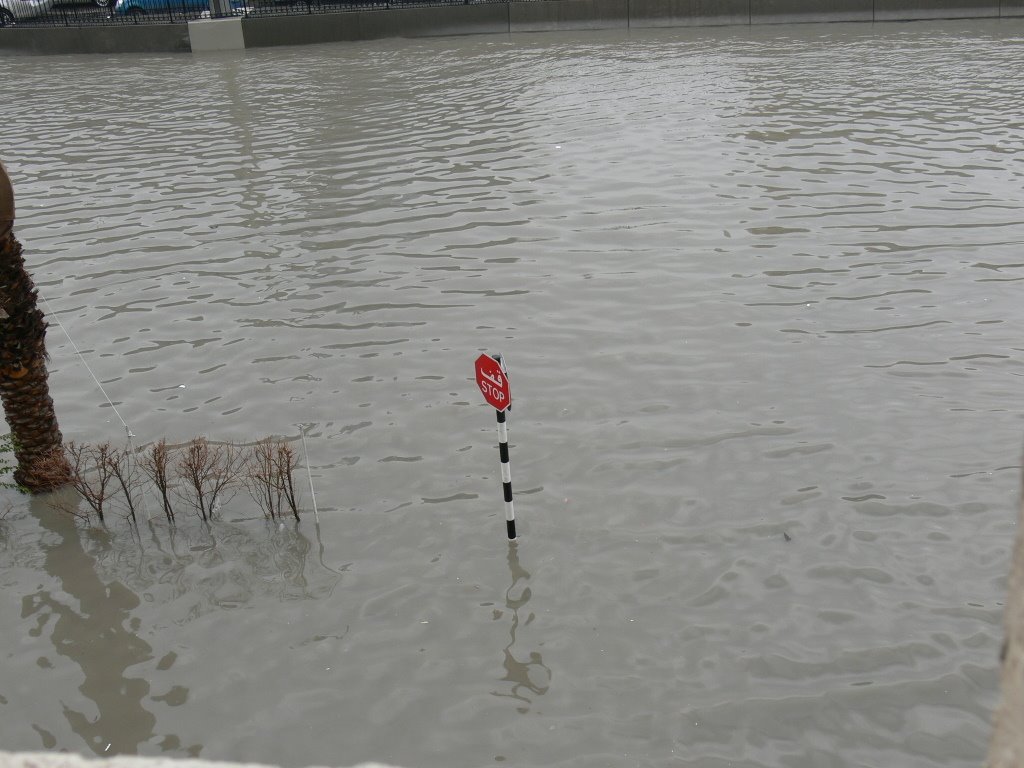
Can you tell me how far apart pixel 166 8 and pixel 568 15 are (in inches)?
604

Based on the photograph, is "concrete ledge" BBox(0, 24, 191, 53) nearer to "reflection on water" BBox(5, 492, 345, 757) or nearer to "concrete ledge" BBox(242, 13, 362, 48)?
"concrete ledge" BBox(242, 13, 362, 48)

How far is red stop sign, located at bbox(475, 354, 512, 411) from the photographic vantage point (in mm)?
6927

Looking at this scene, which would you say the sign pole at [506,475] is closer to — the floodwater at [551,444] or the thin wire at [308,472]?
the floodwater at [551,444]

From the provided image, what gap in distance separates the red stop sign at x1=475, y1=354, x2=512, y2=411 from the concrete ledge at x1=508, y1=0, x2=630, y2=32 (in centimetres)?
2993

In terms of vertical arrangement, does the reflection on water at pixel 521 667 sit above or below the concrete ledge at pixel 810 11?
below

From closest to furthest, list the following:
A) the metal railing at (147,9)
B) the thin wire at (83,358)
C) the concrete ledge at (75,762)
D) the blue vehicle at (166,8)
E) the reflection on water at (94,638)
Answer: the concrete ledge at (75,762) < the reflection on water at (94,638) < the thin wire at (83,358) < the metal railing at (147,9) < the blue vehicle at (166,8)

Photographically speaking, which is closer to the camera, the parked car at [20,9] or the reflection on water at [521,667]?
the reflection on water at [521,667]

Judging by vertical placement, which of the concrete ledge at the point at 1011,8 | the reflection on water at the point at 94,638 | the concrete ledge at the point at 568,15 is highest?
the concrete ledge at the point at 568,15

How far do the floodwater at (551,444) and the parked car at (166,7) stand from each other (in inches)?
863

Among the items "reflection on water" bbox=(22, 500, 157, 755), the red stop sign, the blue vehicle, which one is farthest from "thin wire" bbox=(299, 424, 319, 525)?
the blue vehicle

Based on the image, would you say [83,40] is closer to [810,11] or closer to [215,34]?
[215,34]

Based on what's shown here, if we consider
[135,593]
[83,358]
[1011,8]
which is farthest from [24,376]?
[1011,8]

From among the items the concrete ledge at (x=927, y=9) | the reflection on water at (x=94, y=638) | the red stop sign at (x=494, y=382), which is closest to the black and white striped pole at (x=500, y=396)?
the red stop sign at (x=494, y=382)

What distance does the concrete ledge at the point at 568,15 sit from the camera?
3422 centimetres
